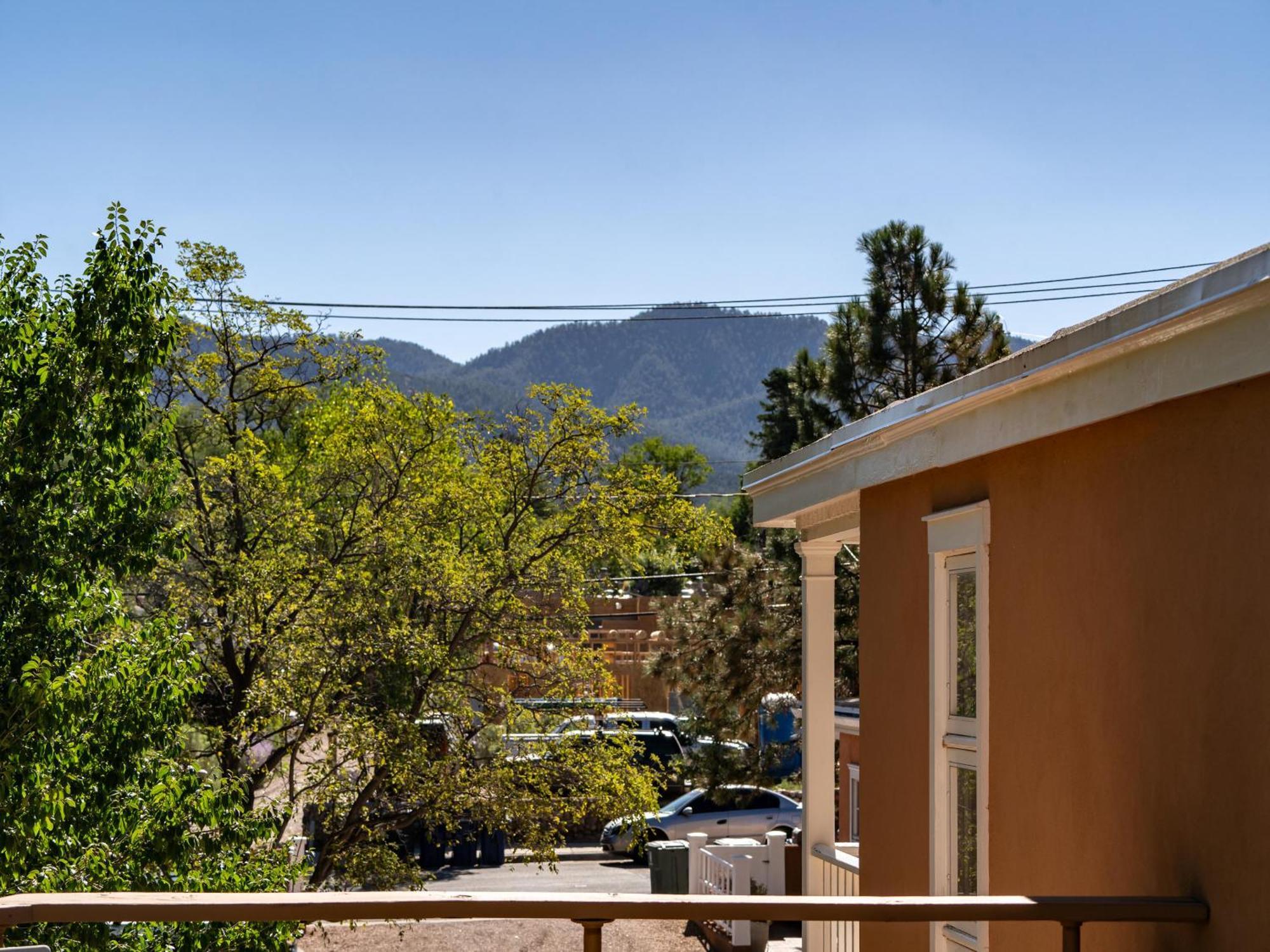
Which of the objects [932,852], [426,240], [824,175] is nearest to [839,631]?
[824,175]

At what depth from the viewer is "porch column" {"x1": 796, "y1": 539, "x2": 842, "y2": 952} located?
8.29 metres

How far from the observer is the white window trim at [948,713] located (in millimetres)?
4855

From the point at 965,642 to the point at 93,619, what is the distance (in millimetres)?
4810

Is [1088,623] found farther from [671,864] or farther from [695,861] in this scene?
[671,864]

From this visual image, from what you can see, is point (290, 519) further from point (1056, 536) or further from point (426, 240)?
point (426, 240)

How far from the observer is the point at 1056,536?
423cm

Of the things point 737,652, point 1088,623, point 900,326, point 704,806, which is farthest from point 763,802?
point 1088,623

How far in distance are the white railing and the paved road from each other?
11.0 meters

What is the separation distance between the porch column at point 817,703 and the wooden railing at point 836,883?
0.09m

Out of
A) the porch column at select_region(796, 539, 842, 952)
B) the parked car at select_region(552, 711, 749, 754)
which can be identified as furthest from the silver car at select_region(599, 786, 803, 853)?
the porch column at select_region(796, 539, 842, 952)

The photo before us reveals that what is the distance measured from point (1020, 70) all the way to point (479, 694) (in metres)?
8.80

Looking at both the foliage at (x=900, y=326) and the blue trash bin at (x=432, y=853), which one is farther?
the blue trash bin at (x=432, y=853)

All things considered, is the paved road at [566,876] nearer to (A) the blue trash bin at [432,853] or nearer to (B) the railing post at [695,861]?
(A) the blue trash bin at [432,853]

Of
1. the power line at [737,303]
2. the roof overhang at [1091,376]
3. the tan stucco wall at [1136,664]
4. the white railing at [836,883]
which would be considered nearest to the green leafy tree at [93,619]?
the white railing at [836,883]
